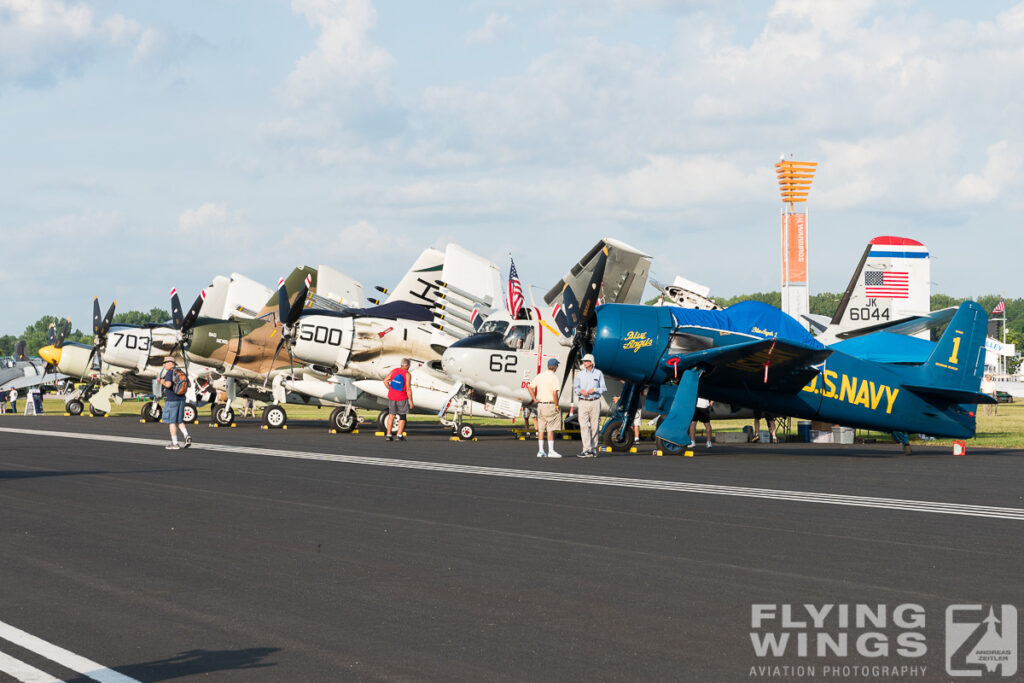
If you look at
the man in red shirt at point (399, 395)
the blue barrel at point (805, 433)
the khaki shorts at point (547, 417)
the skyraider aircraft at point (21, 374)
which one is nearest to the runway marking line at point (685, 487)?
the khaki shorts at point (547, 417)

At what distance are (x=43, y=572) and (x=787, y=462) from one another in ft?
46.7

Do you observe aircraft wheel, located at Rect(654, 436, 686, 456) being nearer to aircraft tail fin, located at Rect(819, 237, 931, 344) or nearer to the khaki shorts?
the khaki shorts

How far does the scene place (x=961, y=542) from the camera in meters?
8.76

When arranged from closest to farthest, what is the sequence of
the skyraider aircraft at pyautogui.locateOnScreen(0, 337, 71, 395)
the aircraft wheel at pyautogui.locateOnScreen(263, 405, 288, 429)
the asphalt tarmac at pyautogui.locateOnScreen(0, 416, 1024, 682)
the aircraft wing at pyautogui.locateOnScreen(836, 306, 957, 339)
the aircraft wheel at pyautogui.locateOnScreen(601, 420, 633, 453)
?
the asphalt tarmac at pyautogui.locateOnScreen(0, 416, 1024, 682)
the aircraft wheel at pyautogui.locateOnScreen(601, 420, 633, 453)
the aircraft wing at pyautogui.locateOnScreen(836, 306, 957, 339)
the aircraft wheel at pyautogui.locateOnScreen(263, 405, 288, 429)
the skyraider aircraft at pyautogui.locateOnScreen(0, 337, 71, 395)

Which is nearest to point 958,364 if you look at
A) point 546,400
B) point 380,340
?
point 546,400

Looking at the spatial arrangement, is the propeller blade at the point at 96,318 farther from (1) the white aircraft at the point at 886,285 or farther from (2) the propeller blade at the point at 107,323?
(1) the white aircraft at the point at 886,285

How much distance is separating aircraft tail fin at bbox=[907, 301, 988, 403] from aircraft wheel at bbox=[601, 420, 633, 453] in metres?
5.70

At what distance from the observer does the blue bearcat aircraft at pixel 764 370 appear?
2008cm

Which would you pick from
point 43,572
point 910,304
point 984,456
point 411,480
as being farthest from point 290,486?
point 910,304

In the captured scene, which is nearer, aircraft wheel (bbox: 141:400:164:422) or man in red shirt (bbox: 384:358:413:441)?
man in red shirt (bbox: 384:358:413:441)

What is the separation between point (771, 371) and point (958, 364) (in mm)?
4232

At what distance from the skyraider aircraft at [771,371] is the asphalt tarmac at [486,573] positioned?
4.92 meters

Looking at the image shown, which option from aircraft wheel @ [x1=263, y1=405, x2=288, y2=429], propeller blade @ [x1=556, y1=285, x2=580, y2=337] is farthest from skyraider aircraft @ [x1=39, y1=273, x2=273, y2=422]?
propeller blade @ [x1=556, y1=285, x2=580, y2=337]

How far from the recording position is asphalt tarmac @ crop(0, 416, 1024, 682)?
513cm
